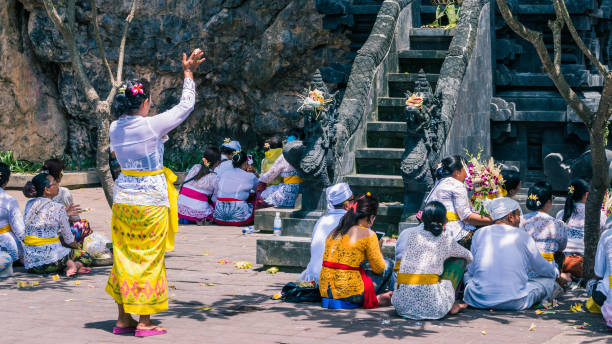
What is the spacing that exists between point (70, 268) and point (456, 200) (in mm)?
4391

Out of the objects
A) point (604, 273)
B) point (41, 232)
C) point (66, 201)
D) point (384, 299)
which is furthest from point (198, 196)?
point (604, 273)

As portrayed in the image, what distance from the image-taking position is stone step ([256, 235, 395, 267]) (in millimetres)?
9844

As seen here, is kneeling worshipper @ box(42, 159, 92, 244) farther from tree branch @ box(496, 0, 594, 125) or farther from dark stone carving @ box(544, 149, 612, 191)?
dark stone carving @ box(544, 149, 612, 191)

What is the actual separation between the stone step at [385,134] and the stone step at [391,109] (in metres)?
0.45

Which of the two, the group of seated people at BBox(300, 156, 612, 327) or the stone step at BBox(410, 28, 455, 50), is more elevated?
the stone step at BBox(410, 28, 455, 50)

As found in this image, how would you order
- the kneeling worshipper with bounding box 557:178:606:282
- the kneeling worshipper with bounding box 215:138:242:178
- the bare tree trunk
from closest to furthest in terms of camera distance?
1. the kneeling worshipper with bounding box 557:178:606:282
2. the bare tree trunk
3. the kneeling worshipper with bounding box 215:138:242:178

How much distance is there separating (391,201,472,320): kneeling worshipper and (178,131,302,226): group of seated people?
18.9ft

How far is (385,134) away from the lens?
1209cm

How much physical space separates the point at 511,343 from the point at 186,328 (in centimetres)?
269

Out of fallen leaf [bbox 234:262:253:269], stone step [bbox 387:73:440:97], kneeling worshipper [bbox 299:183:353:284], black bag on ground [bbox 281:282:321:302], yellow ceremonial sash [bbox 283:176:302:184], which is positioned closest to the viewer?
black bag on ground [bbox 281:282:321:302]

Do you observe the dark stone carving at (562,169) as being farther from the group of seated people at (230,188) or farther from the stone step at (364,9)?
the stone step at (364,9)

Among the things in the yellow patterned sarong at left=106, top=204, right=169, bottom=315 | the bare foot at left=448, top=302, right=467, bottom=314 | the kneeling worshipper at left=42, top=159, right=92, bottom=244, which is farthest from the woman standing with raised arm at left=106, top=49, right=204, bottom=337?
the kneeling worshipper at left=42, top=159, right=92, bottom=244

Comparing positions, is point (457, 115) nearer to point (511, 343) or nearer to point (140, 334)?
point (511, 343)

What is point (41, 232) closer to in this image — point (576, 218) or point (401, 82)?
point (401, 82)
